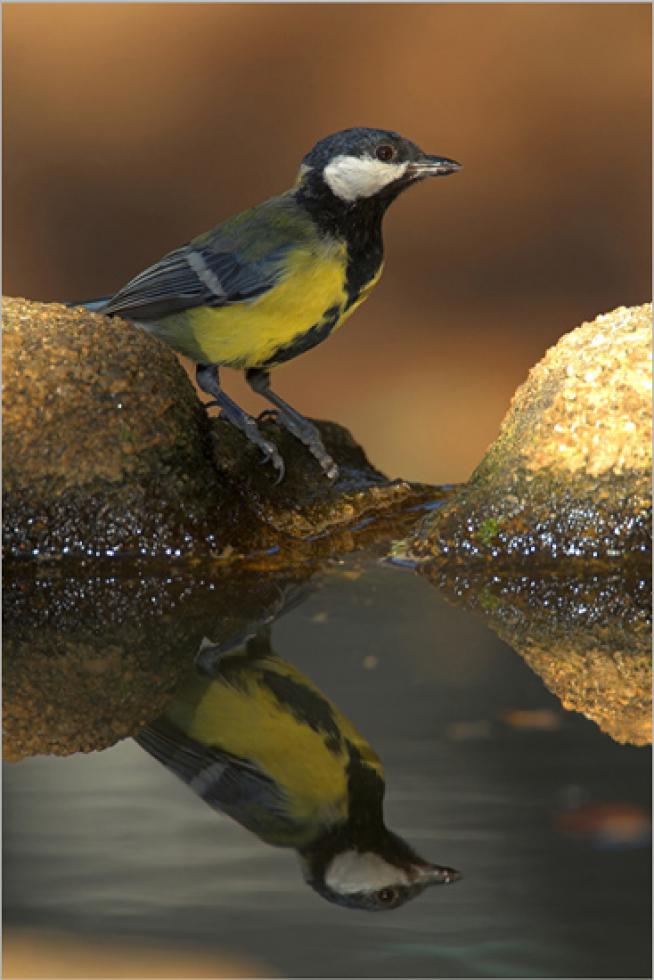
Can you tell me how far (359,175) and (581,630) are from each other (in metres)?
1.73

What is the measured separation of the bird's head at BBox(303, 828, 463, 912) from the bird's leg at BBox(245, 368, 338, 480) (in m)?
2.38

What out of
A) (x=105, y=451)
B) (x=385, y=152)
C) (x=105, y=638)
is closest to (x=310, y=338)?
(x=385, y=152)

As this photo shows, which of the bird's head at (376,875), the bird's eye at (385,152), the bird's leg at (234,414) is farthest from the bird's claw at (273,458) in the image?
the bird's head at (376,875)

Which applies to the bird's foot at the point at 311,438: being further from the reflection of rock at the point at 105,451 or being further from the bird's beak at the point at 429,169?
the bird's beak at the point at 429,169

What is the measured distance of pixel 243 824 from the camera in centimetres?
281

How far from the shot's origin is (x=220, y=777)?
306cm

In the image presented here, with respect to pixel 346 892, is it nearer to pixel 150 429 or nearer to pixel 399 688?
pixel 399 688

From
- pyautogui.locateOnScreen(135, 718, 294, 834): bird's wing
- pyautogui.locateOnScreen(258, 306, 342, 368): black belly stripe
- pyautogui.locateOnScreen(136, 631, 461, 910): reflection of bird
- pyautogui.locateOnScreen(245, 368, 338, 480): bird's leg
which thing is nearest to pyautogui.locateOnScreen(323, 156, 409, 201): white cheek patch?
pyautogui.locateOnScreen(258, 306, 342, 368): black belly stripe

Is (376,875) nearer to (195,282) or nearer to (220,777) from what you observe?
(220,777)

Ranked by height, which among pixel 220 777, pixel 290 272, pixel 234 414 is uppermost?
pixel 290 272

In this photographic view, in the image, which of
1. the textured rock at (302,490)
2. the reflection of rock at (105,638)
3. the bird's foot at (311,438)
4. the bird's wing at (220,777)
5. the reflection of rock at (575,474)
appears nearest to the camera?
the bird's wing at (220,777)

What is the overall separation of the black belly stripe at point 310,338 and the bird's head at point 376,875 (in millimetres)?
2326

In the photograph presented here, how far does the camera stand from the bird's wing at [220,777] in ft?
9.42

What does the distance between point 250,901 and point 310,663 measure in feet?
4.01
